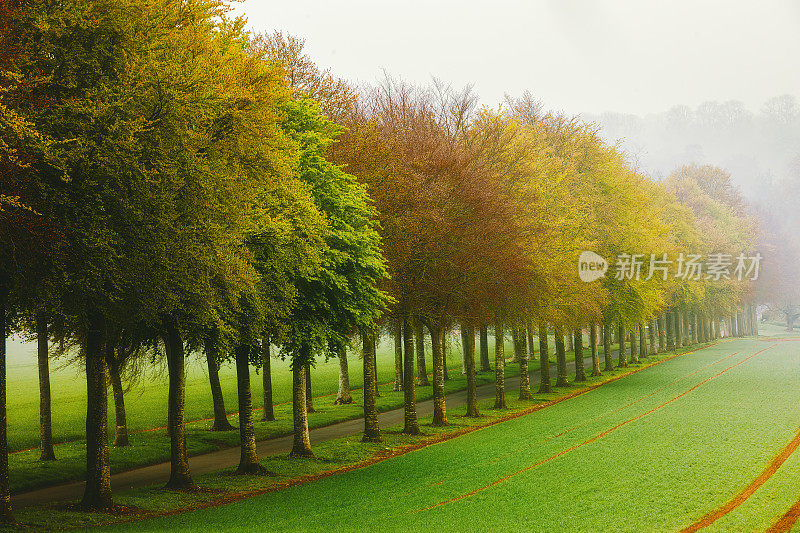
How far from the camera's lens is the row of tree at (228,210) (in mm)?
16438

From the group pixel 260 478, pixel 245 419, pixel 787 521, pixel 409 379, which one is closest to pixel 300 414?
pixel 245 419

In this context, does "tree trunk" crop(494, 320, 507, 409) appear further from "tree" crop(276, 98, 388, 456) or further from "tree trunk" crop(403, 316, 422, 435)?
"tree" crop(276, 98, 388, 456)

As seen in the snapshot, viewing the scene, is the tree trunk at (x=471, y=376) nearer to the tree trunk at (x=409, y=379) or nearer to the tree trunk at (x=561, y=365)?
the tree trunk at (x=409, y=379)

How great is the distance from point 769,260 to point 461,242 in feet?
314

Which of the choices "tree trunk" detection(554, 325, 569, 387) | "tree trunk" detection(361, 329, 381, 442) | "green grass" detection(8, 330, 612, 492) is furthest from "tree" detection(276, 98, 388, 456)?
"tree trunk" detection(554, 325, 569, 387)

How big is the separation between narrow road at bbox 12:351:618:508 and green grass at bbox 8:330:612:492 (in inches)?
30.3

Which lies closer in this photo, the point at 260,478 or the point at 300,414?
the point at 260,478

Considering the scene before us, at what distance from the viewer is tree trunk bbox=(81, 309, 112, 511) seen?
64.8 ft

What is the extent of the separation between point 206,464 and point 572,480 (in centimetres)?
1546

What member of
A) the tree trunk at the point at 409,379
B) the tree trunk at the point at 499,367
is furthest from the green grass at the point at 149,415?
the tree trunk at the point at 499,367

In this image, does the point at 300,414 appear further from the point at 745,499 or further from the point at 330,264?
the point at 745,499

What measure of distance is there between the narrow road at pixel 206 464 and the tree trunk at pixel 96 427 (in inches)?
146

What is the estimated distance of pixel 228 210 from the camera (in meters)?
19.2

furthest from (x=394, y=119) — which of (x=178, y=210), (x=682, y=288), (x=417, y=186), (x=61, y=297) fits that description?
(x=682, y=288)
